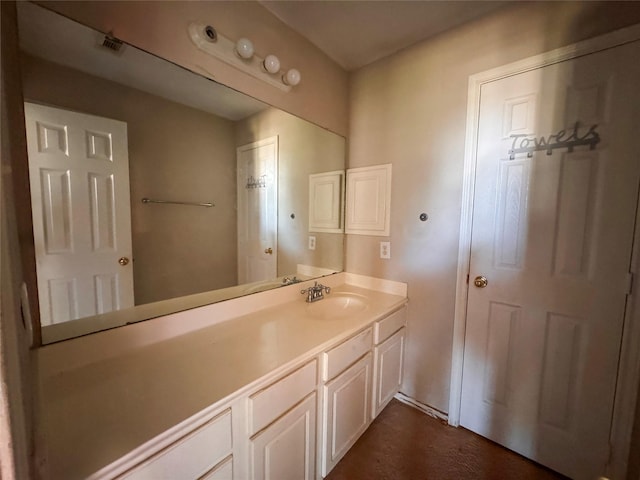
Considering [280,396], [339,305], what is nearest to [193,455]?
[280,396]

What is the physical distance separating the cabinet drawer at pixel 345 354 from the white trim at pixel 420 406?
2.40 ft

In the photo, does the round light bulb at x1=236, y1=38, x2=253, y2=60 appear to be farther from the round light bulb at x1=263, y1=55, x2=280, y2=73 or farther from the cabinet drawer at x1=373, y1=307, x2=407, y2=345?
the cabinet drawer at x1=373, y1=307, x2=407, y2=345

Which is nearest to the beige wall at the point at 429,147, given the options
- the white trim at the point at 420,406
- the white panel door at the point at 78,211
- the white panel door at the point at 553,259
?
the white trim at the point at 420,406

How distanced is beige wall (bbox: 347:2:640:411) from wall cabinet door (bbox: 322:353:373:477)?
20.7 inches

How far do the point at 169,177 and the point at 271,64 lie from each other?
0.78m

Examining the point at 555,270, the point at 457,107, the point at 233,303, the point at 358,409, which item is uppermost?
the point at 457,107

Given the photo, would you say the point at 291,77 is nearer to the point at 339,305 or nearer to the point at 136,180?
the point at 136,180

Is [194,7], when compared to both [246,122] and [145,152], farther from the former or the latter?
[145,152]

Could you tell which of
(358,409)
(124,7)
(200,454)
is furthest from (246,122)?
(358,409)

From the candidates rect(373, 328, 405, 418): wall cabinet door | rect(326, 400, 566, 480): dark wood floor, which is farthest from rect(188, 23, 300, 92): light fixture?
rect(326, 400, 566, 480): dark wood floor

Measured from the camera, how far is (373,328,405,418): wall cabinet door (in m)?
1.46

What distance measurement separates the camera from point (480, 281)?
4.69ft

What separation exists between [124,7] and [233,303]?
1242mm

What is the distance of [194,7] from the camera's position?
40.8 inches
